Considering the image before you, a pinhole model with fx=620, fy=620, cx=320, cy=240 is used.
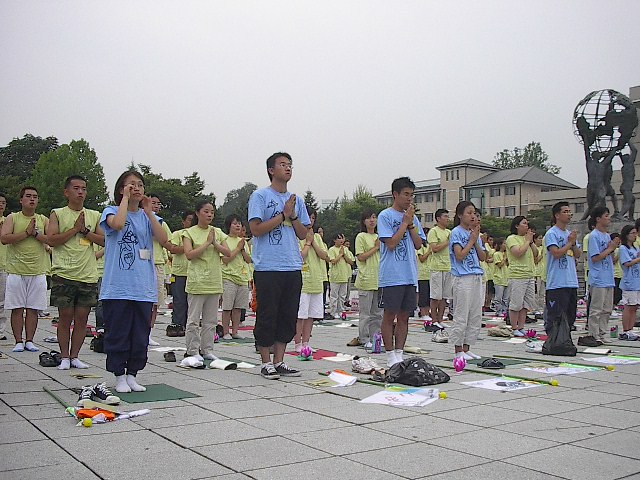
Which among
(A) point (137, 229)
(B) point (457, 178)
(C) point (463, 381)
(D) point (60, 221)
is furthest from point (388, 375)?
(B) point (457, 178)

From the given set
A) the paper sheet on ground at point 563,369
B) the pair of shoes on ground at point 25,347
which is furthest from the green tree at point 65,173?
the paper sheet on ground at point 563,369

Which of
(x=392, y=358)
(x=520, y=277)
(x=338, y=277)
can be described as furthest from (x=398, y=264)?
(x=338, y=277)

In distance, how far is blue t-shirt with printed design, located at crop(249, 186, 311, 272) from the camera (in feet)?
20.2

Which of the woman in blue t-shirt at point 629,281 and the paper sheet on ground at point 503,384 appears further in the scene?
the woman in blue t-shirt at point 629,281

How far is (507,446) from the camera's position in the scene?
145 inches

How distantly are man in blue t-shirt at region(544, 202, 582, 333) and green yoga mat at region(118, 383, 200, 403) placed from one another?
524 cm

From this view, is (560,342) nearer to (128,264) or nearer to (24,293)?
(128,264)

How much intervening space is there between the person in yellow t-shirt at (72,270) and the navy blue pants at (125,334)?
4.30 ft

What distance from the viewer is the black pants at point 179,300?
32.2 feet

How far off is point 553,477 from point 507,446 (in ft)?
1.90

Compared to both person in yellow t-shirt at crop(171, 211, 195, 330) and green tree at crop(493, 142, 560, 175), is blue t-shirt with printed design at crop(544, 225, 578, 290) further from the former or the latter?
green tree at crop(493, 142, 560, 175)

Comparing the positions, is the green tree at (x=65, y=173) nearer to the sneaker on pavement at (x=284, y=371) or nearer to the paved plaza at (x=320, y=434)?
the sneaker on pavement at (x=284, y=371)

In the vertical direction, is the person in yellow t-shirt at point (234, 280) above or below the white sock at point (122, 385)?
above

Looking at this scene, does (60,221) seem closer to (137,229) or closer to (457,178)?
(137,229)
